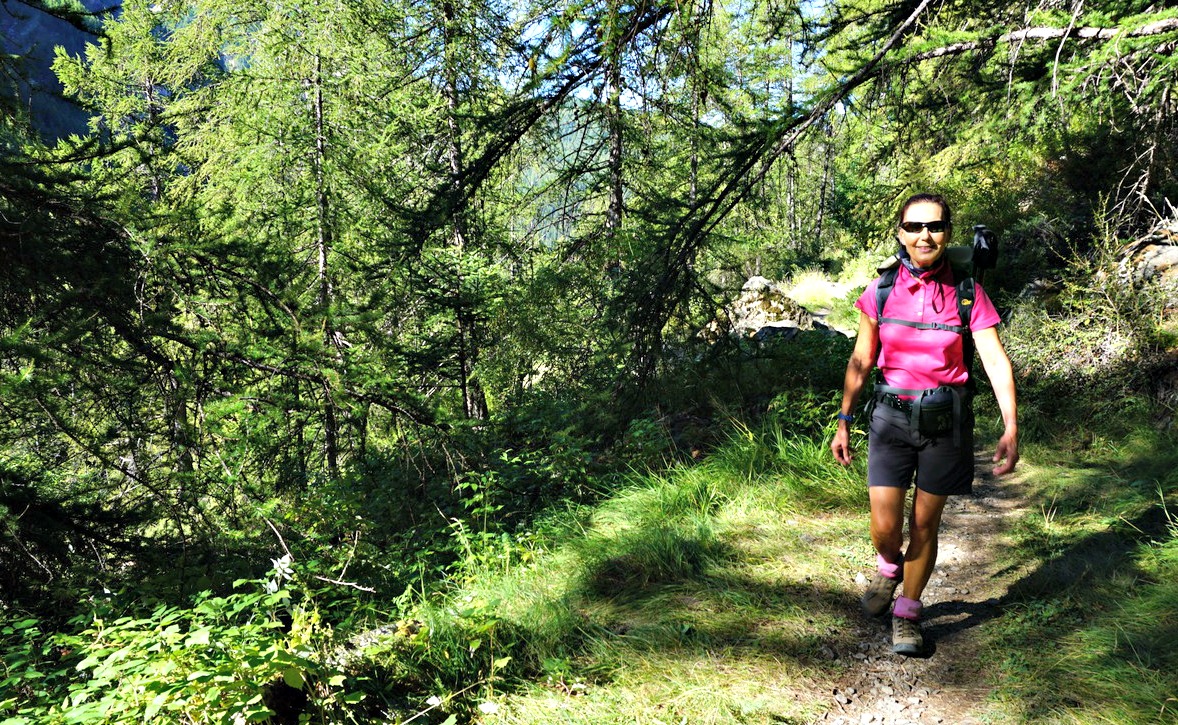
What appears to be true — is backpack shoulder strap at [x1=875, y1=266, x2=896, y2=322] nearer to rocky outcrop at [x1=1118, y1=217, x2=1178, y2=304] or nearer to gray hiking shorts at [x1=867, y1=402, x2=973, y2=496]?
gray hiking shorts at [x1=867, y1=402, x2=973, y2=496]

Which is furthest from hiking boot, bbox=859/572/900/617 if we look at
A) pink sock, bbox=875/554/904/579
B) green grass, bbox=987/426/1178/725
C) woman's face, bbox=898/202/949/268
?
woman's face, bbox=898/202/949/268

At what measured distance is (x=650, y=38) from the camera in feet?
12.9

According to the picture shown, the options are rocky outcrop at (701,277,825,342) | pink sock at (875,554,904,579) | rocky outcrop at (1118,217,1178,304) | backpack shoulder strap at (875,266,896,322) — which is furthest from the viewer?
rocky outcrop at (701,277,825,342)

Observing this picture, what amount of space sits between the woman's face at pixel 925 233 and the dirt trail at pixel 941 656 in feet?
6.37

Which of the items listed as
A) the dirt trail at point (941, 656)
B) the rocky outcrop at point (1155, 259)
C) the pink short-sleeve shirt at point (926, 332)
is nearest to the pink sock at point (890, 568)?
the dirt trail at point (941, 656)

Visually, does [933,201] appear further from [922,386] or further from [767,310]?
[767,310]

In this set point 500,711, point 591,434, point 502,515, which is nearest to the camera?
point 500,711

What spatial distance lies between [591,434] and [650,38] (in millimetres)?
4474

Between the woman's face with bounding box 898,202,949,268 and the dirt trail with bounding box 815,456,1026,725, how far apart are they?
1.94 m

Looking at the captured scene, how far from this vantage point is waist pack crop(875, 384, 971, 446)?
2885 mm

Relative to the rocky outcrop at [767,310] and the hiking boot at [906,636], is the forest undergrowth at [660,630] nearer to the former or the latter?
the hiking boot at [906,636]

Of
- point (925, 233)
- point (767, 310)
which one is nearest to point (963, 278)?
point (925, 233)

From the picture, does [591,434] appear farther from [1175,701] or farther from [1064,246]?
[1064,246]

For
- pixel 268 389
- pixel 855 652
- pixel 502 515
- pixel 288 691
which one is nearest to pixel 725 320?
pixel 502 515
